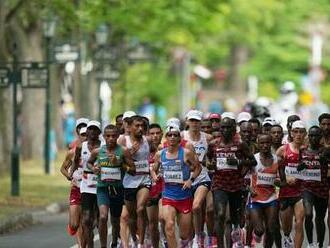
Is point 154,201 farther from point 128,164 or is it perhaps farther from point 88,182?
point 128,164

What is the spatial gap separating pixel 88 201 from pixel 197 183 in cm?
147

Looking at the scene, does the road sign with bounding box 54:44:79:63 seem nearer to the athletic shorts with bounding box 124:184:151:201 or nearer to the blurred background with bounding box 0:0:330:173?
the blurred background with bounding box 0:0:330:173

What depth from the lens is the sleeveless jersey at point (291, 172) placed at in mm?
21266

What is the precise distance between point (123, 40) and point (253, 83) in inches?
1225

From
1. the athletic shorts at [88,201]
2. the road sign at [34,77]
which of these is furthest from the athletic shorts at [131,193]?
the road sign at [34,77]

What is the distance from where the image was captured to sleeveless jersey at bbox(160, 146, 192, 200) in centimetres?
2061

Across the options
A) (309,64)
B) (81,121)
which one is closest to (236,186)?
(81,121)

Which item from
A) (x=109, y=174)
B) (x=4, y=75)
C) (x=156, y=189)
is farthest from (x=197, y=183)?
(x=4, y=75)

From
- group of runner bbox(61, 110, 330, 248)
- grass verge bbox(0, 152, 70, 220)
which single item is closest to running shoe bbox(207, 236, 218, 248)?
group of runner bbox(61, 110, 330, 248)

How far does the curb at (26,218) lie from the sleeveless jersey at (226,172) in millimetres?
5929

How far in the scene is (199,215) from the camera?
21.2 metres

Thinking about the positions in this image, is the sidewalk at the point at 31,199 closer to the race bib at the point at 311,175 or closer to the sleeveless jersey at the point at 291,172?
the sleeveless jersey at the point at 291,172

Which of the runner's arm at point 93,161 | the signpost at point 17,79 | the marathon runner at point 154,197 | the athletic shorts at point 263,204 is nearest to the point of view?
the runner's arm at point 93,161

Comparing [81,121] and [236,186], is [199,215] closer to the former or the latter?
[236,186]
